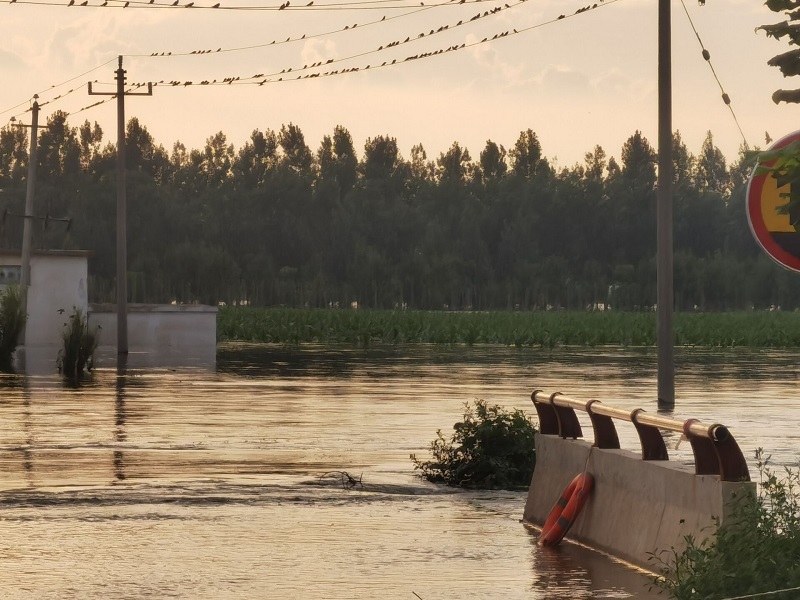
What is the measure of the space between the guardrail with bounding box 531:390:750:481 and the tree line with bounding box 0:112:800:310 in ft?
505

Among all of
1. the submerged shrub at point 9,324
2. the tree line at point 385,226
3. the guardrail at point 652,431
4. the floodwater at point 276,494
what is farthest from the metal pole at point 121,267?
the tree line at point 385,226

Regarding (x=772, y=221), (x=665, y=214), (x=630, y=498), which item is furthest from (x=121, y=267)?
(x=772, y=221)

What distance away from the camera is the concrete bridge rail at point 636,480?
30.7 feet

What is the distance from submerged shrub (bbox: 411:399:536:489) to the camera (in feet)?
51.7

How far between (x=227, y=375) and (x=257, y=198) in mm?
145258

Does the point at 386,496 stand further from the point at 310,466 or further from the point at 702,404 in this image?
the point at 702,404

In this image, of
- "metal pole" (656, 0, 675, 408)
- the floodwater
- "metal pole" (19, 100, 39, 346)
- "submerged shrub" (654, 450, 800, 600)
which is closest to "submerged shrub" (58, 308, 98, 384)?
the floodwater

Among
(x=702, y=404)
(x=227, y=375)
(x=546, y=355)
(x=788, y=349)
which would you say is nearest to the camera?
(x=702, y=404)

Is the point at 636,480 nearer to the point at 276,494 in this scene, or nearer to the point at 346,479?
the point at 276,494

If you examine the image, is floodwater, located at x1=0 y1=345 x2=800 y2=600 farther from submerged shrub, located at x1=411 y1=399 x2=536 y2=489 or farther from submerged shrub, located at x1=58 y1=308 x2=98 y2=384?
submerged shrub, located at x1=58 y1=308 x2=98 y2=384

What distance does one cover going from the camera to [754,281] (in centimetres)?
17500

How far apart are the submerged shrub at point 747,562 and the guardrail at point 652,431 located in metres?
0.38

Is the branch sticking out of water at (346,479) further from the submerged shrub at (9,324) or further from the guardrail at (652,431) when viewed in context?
the submerged shrub at (9,324)

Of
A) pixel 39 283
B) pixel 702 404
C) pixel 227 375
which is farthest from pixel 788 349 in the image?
pixel 702 404
